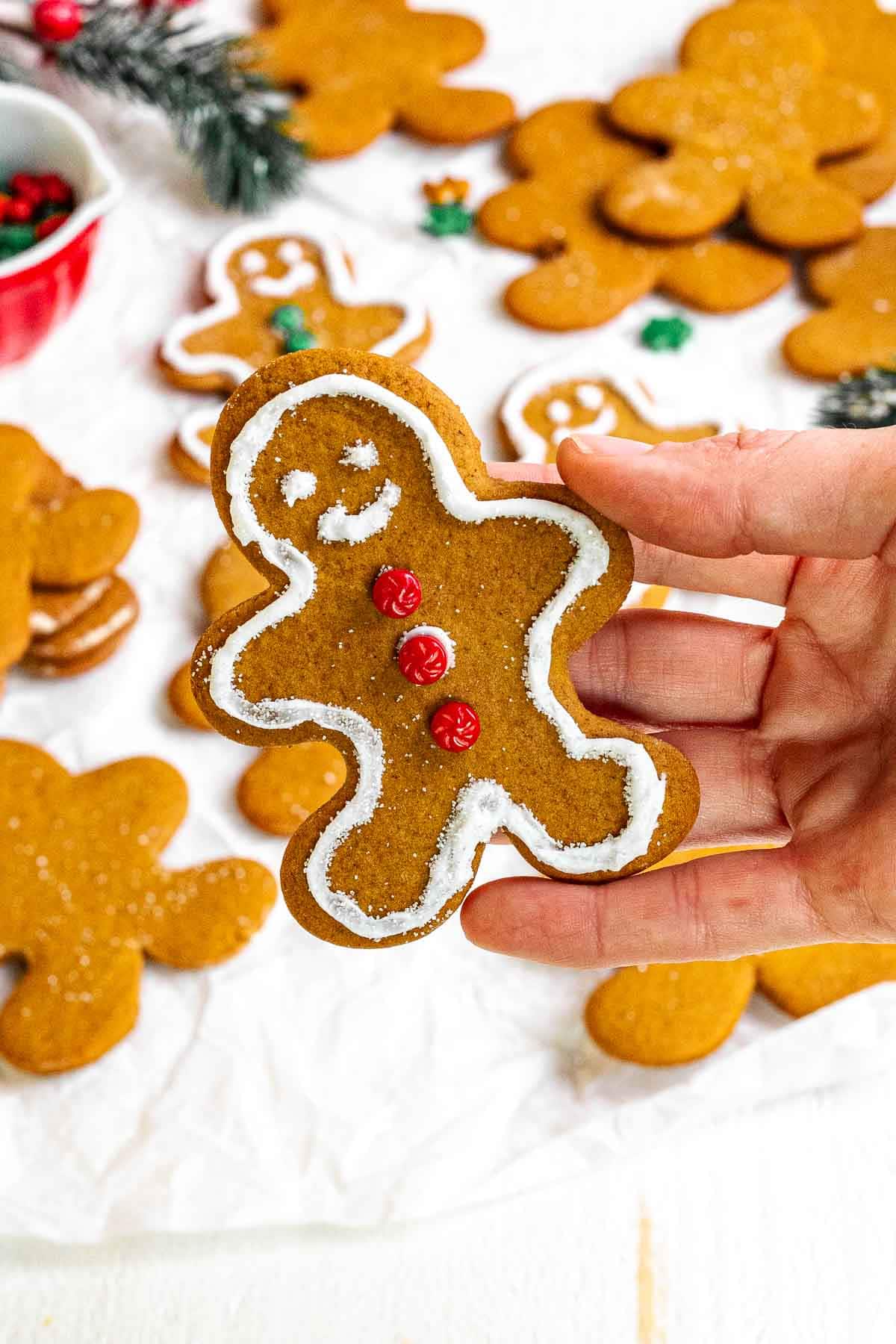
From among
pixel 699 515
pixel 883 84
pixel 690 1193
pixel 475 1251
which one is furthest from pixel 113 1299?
pixel 883 84

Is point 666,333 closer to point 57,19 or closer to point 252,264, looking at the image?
point 252,264

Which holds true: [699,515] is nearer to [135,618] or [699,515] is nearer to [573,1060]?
[573,1060]

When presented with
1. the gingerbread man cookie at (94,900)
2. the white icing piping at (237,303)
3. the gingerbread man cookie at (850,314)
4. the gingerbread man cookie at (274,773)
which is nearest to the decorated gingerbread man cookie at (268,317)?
the white icing piping at (237,303)

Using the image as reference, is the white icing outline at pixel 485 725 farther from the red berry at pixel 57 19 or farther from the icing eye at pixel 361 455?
the red berry at pixel 57 19

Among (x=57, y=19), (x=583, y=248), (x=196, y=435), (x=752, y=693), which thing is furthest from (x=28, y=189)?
(x=752, y=693)

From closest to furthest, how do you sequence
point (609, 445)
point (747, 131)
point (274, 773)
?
1. point (609, 445)
2. point (274, 773)
3. point (747, 131)

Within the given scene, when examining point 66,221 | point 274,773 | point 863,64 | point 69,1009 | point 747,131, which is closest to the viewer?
point 69,1009

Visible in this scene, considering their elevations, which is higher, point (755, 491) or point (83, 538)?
point (755, 491)
